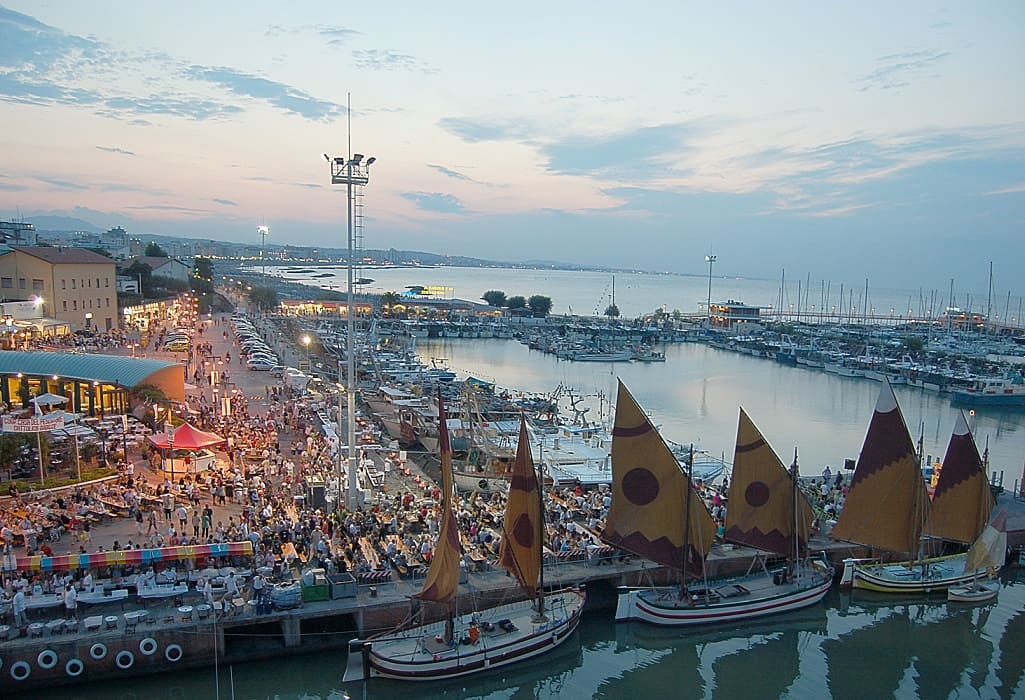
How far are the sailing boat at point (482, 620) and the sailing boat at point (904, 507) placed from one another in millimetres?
6138

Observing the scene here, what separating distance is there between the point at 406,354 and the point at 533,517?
123 ft

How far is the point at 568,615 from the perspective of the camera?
41.0 ft

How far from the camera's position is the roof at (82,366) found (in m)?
21.4

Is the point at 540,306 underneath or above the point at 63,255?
underneath

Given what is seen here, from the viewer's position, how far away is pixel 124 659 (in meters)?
10.7

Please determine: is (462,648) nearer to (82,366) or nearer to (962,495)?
(962,495)

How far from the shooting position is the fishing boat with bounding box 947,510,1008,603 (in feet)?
47.1

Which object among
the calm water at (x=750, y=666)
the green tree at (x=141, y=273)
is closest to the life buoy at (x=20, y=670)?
the calm water at (x=750, y=666)

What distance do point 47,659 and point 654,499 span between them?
9.65m

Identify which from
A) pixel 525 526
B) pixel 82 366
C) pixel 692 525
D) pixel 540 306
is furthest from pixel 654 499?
pixel 540 306

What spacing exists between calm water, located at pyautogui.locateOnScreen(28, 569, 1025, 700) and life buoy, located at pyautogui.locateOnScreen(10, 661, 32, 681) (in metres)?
0.43

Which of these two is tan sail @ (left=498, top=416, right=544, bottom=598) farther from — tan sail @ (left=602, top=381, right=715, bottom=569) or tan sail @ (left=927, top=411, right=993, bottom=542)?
tan sail @ (left=927, top=411, right=993, bottom=542)

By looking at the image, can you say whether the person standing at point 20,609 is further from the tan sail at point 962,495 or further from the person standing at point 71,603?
the tan sail at point 962,495

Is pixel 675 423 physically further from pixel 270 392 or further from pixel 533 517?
pixel 533 517
